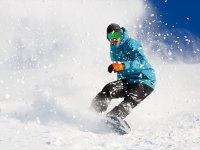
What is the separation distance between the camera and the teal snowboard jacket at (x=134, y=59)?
22.1ft

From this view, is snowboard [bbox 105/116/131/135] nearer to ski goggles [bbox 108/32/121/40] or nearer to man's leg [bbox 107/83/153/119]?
man's leg [bbox 107/83/153/119]

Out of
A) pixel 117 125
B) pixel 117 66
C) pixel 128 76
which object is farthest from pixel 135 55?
pixel 117 125

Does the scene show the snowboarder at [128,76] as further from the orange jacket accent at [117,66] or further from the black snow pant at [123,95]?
the orange jacket accent at [117,66]

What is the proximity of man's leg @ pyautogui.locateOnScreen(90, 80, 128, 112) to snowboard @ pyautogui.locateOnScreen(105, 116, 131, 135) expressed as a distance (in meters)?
0.56

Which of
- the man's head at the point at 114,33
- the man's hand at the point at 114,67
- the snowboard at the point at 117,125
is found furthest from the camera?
the man's head at the point at 114,33

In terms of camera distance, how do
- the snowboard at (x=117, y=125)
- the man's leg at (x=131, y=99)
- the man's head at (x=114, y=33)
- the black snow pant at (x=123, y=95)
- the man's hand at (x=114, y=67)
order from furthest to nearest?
the man's head at (x=114, y=33), the black snow pant at (x=123, y=95), the man's leg at (x=131, y=99), the man's hand at (x=114, y=67), the snowboard at (x=117, y=125)

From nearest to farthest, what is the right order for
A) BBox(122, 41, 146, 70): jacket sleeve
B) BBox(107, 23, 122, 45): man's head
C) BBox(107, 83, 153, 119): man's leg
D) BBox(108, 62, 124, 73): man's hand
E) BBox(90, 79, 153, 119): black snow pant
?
BBox(108, 62, 124, 73): man's hand, BBox(107, 83, 153, 119): man's leg, BBox(90, 79, 153, 119): black snow pant, BBox(122, 41, 146, 70): jacket sleeve, BBox(107, 23, 122, 45): man's head

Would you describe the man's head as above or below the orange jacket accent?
above

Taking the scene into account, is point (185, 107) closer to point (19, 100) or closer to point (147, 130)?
point (147, 130)

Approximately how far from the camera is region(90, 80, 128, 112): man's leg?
6.69 meters

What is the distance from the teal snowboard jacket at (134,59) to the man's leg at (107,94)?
0.50 ft

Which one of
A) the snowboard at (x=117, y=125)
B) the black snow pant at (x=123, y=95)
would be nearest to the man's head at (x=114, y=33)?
the black snow pant at (x=123, y=95)

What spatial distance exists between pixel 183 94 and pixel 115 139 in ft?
16.4

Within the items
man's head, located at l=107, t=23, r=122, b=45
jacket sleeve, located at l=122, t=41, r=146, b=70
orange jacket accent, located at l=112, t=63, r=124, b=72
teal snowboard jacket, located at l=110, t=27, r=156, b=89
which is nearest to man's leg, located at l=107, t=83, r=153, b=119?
teal snowboard jacket, located at l=110, t=27, r=156, b=89
